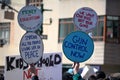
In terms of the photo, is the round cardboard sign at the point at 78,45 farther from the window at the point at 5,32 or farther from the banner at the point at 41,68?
the window at the point at 5,32

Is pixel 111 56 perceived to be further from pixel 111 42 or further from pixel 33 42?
pixel 33 42

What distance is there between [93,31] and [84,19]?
68.1ft

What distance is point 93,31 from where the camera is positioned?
2872cm

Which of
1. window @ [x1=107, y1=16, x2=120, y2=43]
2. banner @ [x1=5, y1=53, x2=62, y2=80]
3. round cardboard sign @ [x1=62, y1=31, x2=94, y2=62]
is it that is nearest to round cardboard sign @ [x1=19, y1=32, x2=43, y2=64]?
round cardboard sign @ [x1=62, y1=31, x2=94, y2=62]

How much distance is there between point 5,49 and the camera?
119 ft

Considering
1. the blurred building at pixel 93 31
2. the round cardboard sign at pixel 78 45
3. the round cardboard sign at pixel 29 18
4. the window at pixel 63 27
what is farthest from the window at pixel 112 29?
the round cardboard sign at pixel 78 45

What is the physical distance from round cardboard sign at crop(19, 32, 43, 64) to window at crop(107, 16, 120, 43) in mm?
23016

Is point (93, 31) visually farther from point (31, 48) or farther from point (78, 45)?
point (78, 45)

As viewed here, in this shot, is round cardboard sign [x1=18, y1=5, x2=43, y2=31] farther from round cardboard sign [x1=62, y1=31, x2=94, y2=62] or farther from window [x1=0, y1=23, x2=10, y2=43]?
window [x1=0, y1=23, x2=10, y2=43]

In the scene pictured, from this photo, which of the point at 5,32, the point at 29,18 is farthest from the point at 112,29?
the point at 29,18

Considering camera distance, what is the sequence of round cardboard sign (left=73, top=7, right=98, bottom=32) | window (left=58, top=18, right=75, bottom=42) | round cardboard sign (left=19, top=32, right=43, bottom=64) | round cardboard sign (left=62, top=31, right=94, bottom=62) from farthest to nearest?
window (left=58, top=18, right=75, bottom=42)
round cardboard sign (left=73, top=7, right=98, bottom=32)
round cardboard sign (left=19, top=32, right=43, bottom=64)
round cardboard sign (left=62, top=31, right=94, bottom=62)

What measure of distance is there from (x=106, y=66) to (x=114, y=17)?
2.95 m

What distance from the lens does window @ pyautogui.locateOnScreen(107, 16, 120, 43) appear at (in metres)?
30.9

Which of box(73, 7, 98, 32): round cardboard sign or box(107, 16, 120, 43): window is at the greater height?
box(73, 7, 98, 32): round cardboard sign
